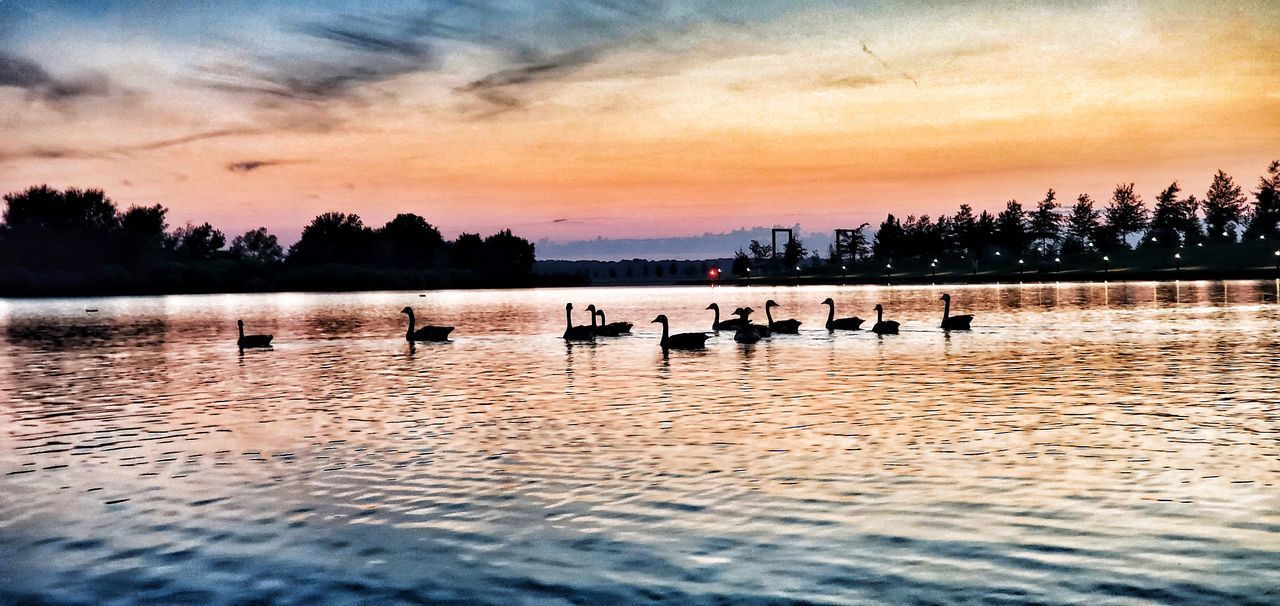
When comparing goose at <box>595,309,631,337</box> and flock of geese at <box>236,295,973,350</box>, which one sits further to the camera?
goose at <box>595,309,631,337</box>

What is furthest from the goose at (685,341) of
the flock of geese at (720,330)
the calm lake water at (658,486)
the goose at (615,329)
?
the calm lake water at (658,486)

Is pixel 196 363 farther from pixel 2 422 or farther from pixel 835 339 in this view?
pixel 835 339

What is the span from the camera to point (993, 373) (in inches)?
1284

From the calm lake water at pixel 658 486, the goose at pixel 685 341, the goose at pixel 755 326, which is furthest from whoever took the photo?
the goose at pixel 755 326

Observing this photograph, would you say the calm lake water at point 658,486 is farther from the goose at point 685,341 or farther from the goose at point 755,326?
the goose at point 755,326

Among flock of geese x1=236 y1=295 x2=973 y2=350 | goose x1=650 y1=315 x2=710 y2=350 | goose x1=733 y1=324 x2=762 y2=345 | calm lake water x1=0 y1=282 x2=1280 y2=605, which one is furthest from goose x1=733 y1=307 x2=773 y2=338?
calm lake water x1=0 y1=282 x2=1280 y2=605

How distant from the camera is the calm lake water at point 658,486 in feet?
36.6

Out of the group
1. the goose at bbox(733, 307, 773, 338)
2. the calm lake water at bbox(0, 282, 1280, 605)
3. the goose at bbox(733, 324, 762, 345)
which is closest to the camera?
the calm lake water at bbox(0, 282, 1280, 605)

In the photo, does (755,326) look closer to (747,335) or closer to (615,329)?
(747,335)

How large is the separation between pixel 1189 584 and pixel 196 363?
3956 centimetres

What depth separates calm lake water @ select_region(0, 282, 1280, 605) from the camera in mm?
11156

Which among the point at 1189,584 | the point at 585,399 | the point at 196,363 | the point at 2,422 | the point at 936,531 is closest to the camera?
the point at 1189,584

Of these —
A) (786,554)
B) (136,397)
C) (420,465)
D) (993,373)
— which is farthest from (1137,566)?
(136,397)

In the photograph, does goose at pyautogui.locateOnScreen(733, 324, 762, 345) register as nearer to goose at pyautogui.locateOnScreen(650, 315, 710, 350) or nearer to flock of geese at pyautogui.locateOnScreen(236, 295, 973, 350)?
flock of geese at pyautogui.locateOnScreen(236, 295, 973, 350)
